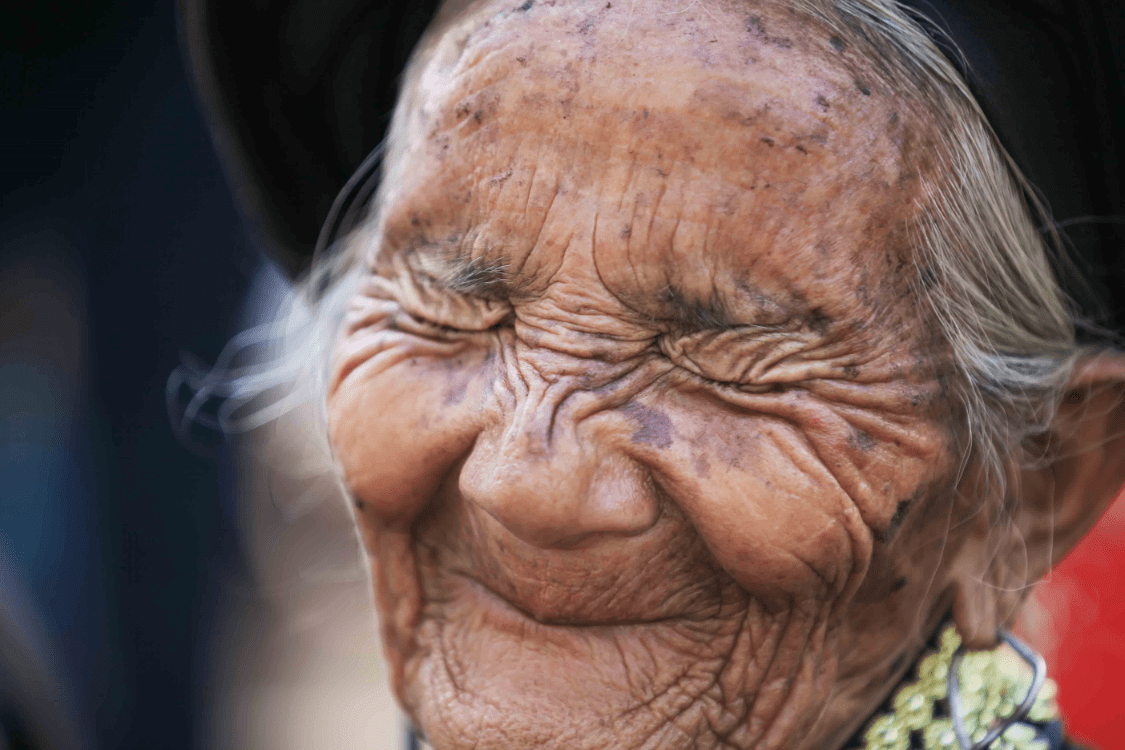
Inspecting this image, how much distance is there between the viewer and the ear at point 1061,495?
126 centimetres

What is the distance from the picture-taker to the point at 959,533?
1.25 m

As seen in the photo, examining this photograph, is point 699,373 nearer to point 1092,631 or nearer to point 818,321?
point 818,321

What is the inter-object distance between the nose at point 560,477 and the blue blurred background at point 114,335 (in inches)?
99.5

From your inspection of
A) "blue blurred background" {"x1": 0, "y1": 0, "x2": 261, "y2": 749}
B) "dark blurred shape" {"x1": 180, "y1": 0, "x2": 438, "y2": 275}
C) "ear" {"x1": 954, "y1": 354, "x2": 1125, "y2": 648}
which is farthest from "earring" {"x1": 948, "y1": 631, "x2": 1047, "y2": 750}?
"blue blurred background" {"x1": 0, "y1": 0, "x2": 261, "y2": 749}

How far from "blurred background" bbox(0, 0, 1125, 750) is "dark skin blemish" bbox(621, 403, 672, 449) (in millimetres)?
2231

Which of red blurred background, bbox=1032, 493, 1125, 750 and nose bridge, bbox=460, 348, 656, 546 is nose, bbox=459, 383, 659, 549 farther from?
red blurred background, bbox=1032, 493, 1125, 750

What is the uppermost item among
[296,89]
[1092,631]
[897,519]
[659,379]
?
[296,89]

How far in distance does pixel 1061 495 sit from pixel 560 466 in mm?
795

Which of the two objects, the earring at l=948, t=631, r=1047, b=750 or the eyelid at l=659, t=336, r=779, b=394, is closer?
the eyelid at l=659, t=336, r=779, b=394

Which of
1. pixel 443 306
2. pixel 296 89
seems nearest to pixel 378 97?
pixel 296 89

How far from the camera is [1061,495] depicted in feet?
4.32

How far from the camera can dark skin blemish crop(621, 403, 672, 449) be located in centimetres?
107

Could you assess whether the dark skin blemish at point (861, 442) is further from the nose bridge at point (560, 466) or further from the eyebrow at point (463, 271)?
the eyebrow at point (463, 271)

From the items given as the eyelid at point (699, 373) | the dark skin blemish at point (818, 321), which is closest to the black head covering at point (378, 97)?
the dark skin blemish at point (818, 321)
